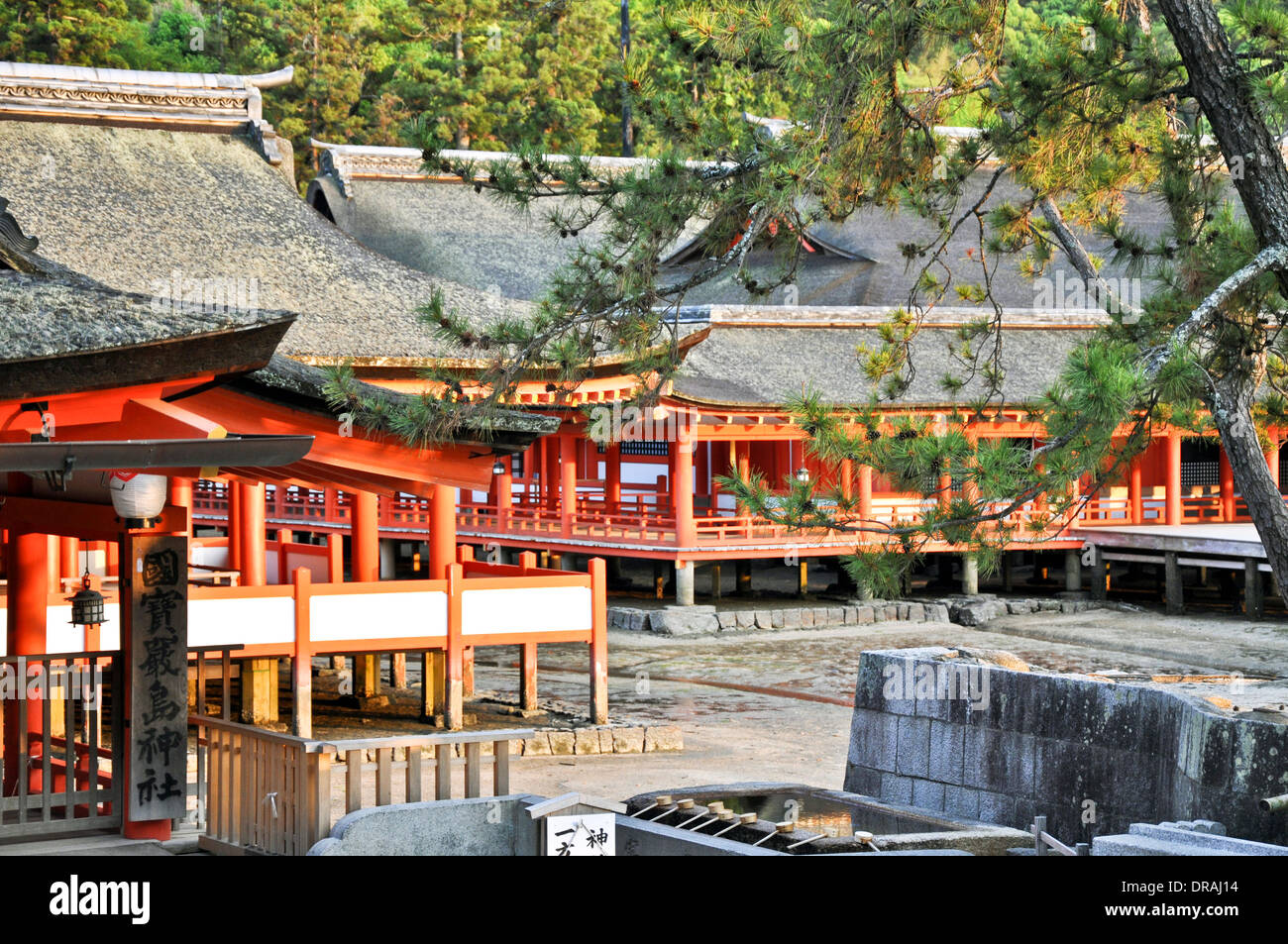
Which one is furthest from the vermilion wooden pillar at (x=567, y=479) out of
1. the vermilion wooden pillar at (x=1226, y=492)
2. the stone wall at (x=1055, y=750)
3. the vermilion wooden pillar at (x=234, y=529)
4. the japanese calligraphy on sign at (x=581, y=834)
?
the japanese calligraphy on sign at (x=581, y=834)

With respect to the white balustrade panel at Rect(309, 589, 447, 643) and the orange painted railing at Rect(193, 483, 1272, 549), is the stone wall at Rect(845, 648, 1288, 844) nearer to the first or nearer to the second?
the white balustrade panel at Rect(309, 589, 447, 643)

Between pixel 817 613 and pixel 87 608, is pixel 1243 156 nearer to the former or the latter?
pixel 87 608

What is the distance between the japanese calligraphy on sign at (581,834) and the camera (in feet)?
23.9

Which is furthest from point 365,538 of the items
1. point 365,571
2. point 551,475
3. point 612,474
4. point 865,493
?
point 551,475

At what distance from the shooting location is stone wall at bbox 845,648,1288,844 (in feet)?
27.6

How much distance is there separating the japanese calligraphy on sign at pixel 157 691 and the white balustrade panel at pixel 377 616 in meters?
5.57

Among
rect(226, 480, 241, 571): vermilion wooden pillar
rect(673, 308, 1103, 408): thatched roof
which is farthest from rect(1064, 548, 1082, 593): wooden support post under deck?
rect(226, 480, 241, 571): vermilion wooden pillar

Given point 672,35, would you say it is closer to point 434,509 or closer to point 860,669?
point 860,669

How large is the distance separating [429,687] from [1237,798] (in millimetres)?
8537

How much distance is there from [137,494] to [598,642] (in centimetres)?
744

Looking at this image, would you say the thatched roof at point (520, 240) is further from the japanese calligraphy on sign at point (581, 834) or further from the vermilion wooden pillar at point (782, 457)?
the japanese calligraphy on sign at point (581, 834)

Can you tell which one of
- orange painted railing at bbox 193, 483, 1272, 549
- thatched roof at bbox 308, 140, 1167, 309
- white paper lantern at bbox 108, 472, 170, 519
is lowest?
orange painted railing at bbox 193, 483, 1272, 549

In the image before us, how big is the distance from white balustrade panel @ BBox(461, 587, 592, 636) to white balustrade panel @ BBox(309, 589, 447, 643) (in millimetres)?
265

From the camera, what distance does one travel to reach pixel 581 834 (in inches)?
290
